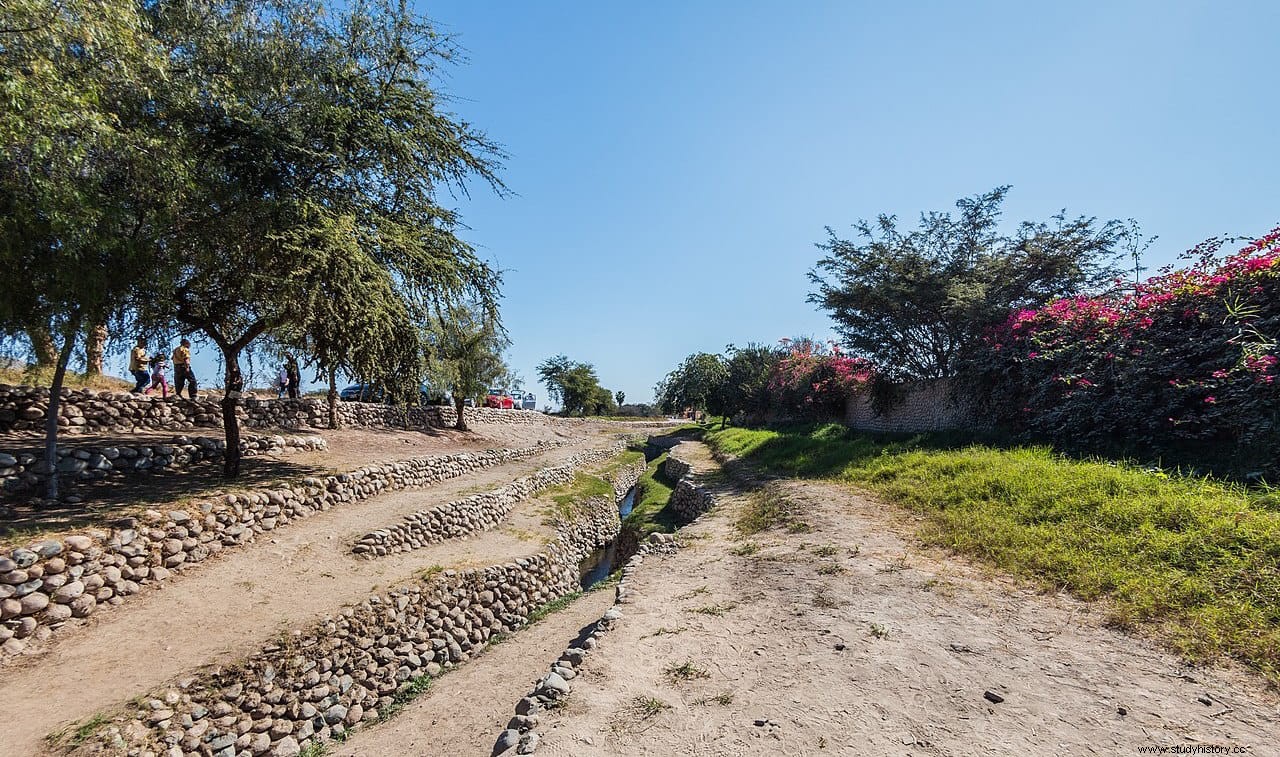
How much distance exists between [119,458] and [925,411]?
21.6 meters

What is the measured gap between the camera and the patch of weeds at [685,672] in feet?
13.3

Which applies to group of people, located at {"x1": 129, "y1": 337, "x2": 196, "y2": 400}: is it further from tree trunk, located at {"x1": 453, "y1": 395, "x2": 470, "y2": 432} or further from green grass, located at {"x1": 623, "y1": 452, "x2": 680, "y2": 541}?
green grass, located at {"x1": 623, "y1": 452, "x2": 680, "y2": 541}

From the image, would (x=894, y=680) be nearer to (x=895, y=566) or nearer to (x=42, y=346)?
(x=895, y=566)

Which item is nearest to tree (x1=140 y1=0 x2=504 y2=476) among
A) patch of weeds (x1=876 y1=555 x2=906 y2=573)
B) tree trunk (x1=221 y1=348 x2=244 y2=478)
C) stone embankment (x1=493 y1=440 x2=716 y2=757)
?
tree trunk (x1=221 y1=348 x2=244 y2=478)

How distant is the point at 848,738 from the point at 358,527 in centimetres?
1070

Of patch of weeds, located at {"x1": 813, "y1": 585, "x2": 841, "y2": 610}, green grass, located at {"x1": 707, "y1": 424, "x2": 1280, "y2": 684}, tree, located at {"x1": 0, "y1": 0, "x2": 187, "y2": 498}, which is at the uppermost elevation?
tree, located at {"x1": 0, "y1": 0, "x2": 187, "y2": 498}

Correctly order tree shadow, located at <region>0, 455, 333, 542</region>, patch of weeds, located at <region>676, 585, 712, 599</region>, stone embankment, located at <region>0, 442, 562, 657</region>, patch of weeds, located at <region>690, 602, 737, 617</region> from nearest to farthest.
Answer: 1. patch of weeds, located at <region>690, 602, 737, 617</region>
2. stone embankment, located at <region>0, 442, 562, 657</region>
3. patch of weeds, located at <region>676, 585, 712, 599</region>
4. tree shadow, located at <region>0, 455, 333, 542</region>

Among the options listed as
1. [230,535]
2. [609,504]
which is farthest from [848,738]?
[609,504]

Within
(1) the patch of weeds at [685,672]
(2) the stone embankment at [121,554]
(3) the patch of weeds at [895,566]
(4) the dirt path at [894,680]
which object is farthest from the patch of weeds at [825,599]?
(2) the stone embankment at [121,554]

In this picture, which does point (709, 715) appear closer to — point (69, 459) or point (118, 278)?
point (118, 278)

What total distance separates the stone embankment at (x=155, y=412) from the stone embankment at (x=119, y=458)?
2.05m

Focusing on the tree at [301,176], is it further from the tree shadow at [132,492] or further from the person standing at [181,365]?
the person standing at [181,365]

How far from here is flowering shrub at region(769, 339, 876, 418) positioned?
21844 mm

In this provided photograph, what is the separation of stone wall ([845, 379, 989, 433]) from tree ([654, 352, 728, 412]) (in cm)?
1495
